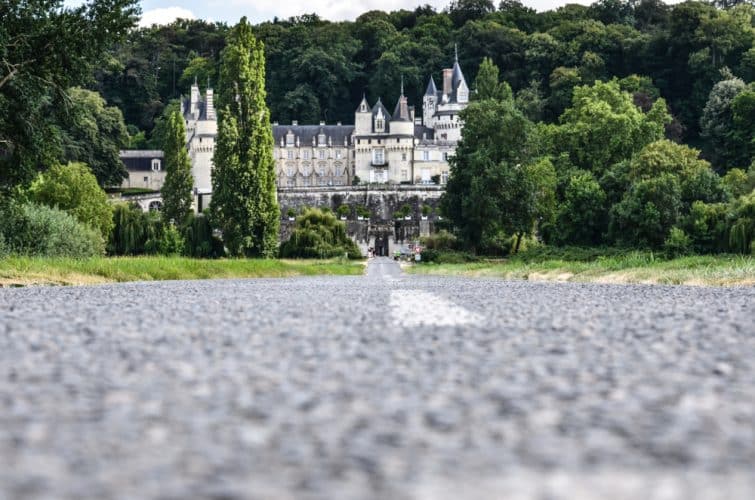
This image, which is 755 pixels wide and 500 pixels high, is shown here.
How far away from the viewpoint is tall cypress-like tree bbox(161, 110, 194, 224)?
61.7m

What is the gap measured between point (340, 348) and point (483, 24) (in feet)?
421

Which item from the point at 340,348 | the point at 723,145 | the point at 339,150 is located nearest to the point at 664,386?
the point at 340,348

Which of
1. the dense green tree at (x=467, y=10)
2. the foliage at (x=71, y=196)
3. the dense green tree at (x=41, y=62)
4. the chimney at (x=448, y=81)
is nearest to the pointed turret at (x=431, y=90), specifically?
the chimney at (x=448, y=81)

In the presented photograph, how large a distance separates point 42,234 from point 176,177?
3864 centimetres

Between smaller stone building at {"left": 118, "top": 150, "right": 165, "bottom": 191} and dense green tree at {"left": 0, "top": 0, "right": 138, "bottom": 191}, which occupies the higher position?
smaller stone building at {"left": 118, "top": 150, "right": 165, "bottom": 191}

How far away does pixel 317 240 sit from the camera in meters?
53.3

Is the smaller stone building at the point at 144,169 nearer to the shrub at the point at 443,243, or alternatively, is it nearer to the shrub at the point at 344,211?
the shrub at the point at 344,211

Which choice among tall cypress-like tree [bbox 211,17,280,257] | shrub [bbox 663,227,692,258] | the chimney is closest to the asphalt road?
shrub [bbox 663,227,692,258]

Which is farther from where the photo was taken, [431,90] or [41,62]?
[431,90]

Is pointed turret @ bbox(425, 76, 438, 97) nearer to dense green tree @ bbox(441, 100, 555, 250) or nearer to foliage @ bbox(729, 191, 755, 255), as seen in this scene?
dense green tree @ bbox(441, 100, 555, 250)

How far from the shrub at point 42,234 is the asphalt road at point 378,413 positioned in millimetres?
16726

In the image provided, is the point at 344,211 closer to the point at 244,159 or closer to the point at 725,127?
the point at 725,127

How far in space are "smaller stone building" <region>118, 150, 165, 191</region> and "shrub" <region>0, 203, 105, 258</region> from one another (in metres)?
86.9

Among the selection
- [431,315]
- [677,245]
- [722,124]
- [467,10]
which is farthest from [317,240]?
[467,10]
